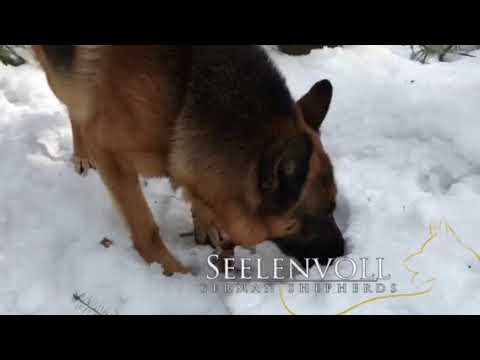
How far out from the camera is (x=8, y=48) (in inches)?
151

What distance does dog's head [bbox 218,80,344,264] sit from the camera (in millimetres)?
1790

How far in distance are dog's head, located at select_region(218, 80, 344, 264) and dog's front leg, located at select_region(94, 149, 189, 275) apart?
0.56 meters

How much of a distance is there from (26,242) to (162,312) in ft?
3.07

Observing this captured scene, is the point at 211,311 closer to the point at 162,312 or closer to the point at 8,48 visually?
the point at 162,312

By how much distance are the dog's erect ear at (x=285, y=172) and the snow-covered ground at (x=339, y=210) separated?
0.60m

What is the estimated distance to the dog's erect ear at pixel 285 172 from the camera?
172cm

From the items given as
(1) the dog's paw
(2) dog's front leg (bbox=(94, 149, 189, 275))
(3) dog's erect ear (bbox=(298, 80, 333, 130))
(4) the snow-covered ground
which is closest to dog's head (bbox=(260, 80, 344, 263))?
(3) dog's erect ear (bbox=(298, 80, 333, 130))

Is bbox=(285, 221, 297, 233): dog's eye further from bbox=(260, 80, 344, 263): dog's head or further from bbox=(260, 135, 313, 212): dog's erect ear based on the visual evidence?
bbox=(260, 135, 313, 212): dog's erect ear

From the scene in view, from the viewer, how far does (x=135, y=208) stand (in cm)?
250

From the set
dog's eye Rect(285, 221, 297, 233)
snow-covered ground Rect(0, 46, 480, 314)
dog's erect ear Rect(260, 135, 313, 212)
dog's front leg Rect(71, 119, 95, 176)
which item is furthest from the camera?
dog's front leg Rect(71, 119, 95, 176)

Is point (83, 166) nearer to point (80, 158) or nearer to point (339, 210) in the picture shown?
point (80, 158)

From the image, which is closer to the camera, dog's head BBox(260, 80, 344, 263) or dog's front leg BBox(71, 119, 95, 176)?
dog's head BBox(260, 80, 344, 263)
